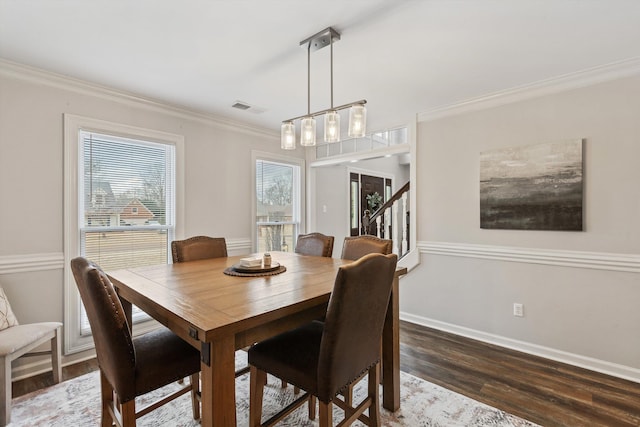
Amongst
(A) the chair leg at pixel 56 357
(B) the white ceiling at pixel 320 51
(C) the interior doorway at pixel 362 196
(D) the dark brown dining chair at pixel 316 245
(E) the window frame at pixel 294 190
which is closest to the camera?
(B) the white ceiling at pixel 320 51

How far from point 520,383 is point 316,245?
191cm

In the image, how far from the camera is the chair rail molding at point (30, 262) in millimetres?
2334

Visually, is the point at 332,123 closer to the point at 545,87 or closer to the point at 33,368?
the point at 545,87

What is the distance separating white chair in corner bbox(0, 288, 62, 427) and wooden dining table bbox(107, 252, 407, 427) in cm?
74

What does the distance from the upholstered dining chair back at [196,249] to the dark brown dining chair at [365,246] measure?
114 centimetres

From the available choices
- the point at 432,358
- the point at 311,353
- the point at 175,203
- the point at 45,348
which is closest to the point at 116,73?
the point at 175,203

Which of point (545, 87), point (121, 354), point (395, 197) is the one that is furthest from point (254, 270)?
point (545, 87)

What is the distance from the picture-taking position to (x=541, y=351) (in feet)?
8.86

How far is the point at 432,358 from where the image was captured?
268cm

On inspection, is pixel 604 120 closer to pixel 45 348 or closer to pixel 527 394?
pixel 527 394

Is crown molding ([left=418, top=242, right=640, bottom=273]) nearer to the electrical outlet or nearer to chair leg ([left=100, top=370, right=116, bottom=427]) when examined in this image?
the electrical outlet

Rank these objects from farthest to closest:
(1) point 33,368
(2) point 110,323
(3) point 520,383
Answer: (1) point 33,368 → (3) point 520,383 → (2) point 110,323

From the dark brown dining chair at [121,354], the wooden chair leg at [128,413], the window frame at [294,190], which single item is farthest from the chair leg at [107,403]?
the window frame at [294,190]

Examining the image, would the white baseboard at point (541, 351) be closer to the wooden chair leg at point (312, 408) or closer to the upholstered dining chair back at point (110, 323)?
the wooden chair leg at point (312, 408)
